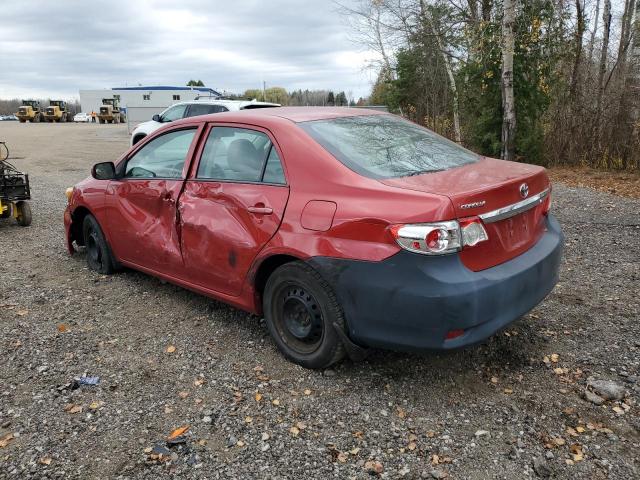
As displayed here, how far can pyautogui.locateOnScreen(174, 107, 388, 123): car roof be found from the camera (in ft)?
12.3

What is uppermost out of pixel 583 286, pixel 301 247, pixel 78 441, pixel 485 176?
pixel 485 176

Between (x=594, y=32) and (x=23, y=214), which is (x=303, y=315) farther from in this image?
(x=594, y=32)

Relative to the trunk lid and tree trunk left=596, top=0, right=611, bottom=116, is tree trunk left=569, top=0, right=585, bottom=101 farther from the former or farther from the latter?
the trunk lid

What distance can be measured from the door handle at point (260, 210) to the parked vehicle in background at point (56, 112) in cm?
6911

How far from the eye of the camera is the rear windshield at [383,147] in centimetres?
328

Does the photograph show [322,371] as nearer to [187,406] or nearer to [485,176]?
[187,406]

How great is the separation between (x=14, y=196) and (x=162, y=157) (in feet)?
14.2

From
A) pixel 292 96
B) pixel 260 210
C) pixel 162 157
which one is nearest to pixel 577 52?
pixel 162 157

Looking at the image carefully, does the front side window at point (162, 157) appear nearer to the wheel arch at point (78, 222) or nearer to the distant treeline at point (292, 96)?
the wheel arch at point (78, 222)

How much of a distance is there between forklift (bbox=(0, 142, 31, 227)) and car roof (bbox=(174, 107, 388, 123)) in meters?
4.63

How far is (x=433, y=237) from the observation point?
273 cm

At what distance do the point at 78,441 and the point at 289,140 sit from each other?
2102 mm

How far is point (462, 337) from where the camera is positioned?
9.27 feet

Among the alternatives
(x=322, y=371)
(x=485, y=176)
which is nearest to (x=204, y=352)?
(x=322, y=371)
